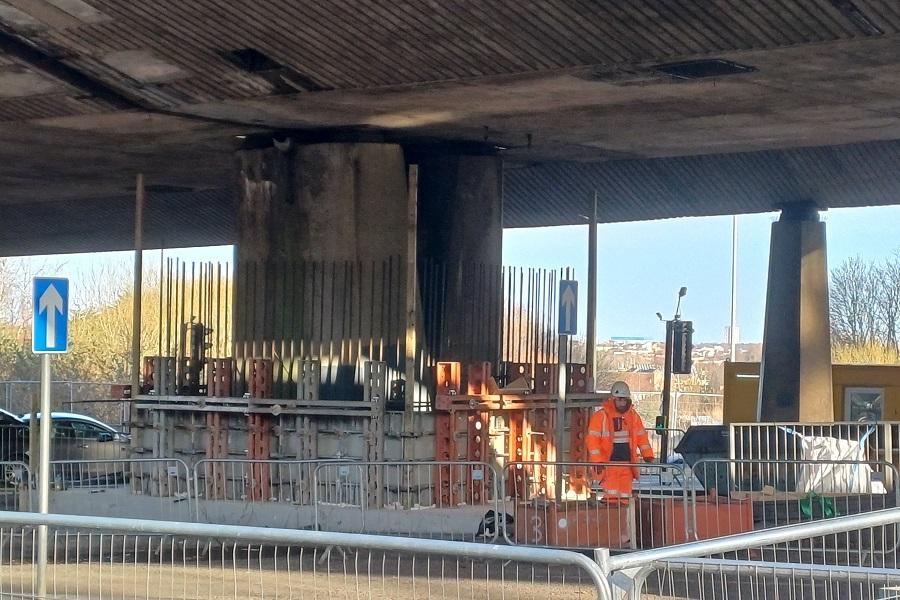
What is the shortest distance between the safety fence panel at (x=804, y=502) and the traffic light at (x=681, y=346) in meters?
5.15

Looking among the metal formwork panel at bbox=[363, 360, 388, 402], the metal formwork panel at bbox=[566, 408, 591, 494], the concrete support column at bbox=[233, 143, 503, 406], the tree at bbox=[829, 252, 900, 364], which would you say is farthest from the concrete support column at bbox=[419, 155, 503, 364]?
the tree at bbox=[829, 252, 900, 364]

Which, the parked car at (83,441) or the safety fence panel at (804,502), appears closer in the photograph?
the safety fence panel at (804,502)

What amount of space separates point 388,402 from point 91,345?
1542 inches

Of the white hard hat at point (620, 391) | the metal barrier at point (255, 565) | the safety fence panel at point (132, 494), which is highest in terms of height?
the white hard hat at point (620, 391)

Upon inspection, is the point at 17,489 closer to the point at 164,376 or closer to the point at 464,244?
the point at 164,376

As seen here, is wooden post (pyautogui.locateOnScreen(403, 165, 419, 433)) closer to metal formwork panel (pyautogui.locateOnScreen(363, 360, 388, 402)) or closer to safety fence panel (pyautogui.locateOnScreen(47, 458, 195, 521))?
metal formwork panel (pyautogui.locateOnScreen(363, 360, 388, 402))

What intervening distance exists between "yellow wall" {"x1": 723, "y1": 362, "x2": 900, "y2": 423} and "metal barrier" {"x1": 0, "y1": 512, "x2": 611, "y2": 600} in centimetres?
1530

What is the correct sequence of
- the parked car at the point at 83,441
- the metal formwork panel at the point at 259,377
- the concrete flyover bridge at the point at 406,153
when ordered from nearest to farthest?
A: the concrete flyover bridge at the point at 406,153, the metal formwork panel at the point at 259,377, the parked car at the point at 83,441

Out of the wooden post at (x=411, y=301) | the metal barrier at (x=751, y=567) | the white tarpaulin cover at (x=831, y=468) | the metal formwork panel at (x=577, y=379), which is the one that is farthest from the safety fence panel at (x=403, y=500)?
the metal barrier at (x=751, y=567)

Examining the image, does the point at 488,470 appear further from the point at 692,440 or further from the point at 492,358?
the point at 692,440

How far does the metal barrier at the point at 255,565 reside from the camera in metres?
5.68

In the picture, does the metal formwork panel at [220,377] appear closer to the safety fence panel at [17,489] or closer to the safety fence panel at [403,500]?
the safety fence panel at [403,500]

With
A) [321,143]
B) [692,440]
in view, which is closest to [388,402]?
[321,143]

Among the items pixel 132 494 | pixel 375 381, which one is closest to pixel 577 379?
pixel 375 381
